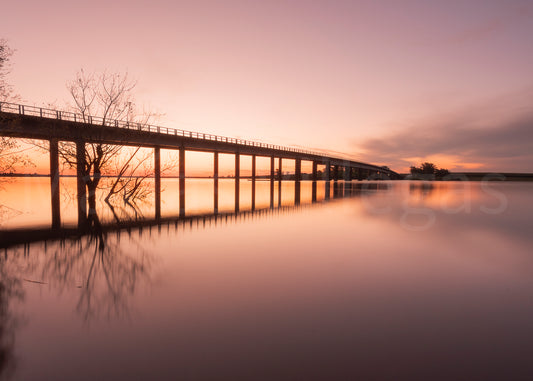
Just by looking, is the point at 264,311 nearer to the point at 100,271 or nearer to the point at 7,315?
the point at 7,315

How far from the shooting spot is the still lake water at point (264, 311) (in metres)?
4.54

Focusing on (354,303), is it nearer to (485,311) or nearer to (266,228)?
(485,311)

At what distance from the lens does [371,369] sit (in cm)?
443

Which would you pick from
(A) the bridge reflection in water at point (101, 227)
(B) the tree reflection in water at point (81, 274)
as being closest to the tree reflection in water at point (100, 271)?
(B) the tree reflection in water at point (81, 274)

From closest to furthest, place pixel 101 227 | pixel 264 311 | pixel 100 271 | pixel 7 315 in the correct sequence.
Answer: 1. pixel 7 315
2. pixel 264 311
3. pixel 100 271
4. pixel 101 227

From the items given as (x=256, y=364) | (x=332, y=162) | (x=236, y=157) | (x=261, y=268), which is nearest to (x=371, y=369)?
(x=256, y=364)

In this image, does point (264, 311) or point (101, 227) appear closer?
point (264, 311)

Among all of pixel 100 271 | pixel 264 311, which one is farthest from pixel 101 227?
pixel 264 311

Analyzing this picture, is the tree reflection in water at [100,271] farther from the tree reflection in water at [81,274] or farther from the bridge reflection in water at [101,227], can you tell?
the bridge reflection in water at [101,227]

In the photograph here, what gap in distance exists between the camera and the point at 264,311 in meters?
6.53

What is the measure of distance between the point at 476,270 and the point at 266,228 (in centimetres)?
1130

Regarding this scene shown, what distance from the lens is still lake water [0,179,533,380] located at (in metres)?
4.54

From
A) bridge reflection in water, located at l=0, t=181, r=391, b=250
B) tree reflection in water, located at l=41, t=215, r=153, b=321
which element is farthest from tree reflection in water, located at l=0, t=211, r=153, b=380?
bridge reflection in water, located at l=0, t=181, r=391, b=250

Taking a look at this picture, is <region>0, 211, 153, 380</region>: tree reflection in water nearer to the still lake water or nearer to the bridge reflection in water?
the still lake water
